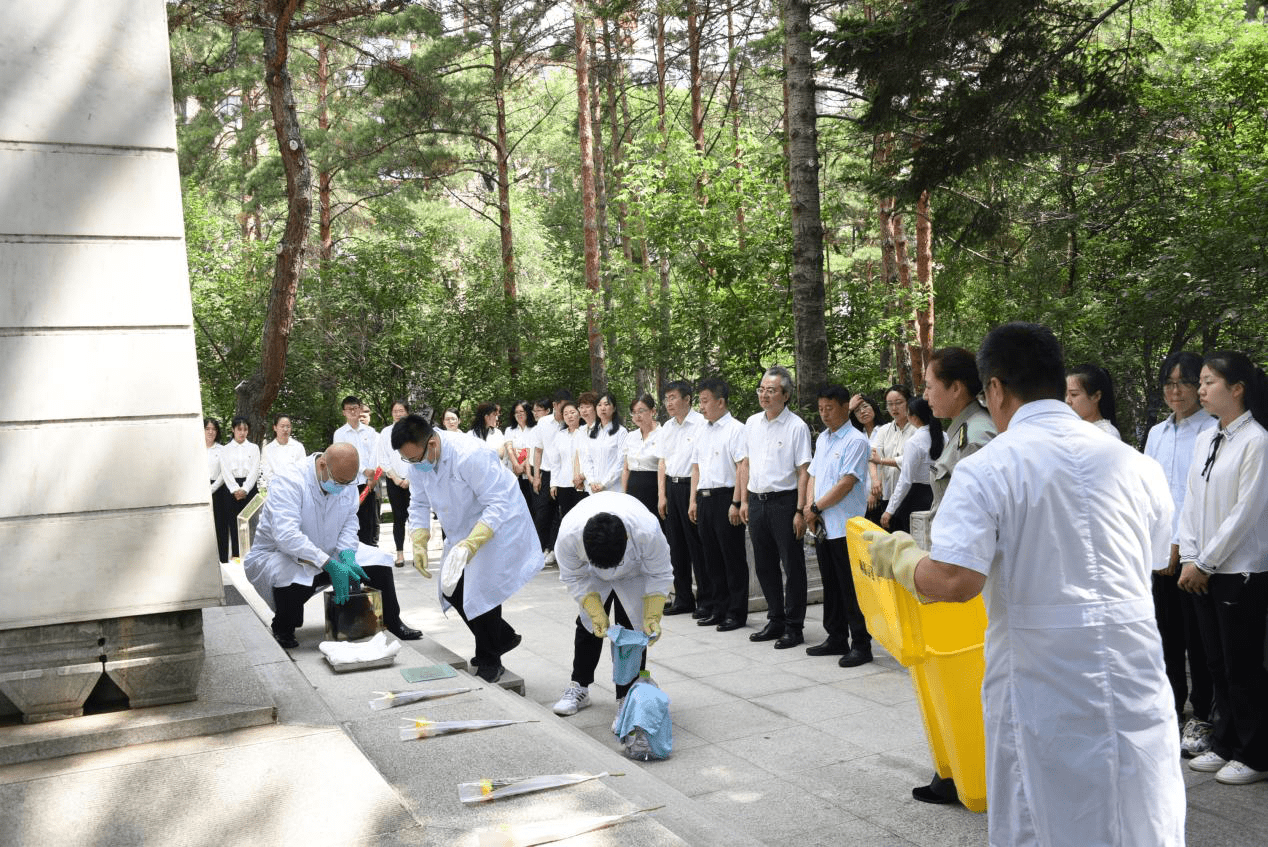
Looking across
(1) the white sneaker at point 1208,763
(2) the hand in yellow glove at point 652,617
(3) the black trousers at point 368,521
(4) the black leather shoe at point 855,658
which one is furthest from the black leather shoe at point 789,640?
(3) the black trousers at point 368,521

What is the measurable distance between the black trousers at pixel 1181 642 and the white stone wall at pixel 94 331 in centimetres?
457

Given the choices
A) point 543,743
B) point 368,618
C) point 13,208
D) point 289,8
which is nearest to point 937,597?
point 543,743

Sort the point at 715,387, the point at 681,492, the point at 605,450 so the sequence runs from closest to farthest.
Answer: the point at 715,387 → the point at 681,492 → the point at 605,450

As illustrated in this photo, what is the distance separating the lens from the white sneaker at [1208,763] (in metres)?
4.72

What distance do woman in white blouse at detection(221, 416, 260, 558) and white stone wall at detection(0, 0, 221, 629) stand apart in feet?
28.3

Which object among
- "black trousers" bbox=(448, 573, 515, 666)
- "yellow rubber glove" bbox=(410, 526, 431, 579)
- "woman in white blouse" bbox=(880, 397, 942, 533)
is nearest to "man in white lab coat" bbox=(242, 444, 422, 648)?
"yellow rubber glove" bbox=(410, 526, 431, 579)

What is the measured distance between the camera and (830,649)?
741 centimetres

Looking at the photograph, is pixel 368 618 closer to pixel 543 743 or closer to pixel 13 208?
pixel 543 743

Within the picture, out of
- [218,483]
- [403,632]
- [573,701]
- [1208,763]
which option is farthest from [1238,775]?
[218,483]

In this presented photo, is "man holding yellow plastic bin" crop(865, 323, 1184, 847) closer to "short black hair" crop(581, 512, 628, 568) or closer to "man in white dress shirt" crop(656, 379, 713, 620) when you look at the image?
"short black hair" crop(581, 512, 628, 568)

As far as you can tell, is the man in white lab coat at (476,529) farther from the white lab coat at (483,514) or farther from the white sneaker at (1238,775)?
the white sneaker at (1238,775)

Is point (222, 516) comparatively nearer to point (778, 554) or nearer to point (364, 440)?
point (364, 440)

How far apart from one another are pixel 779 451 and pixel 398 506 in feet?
21.1

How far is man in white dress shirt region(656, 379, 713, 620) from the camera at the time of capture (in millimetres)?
9164
